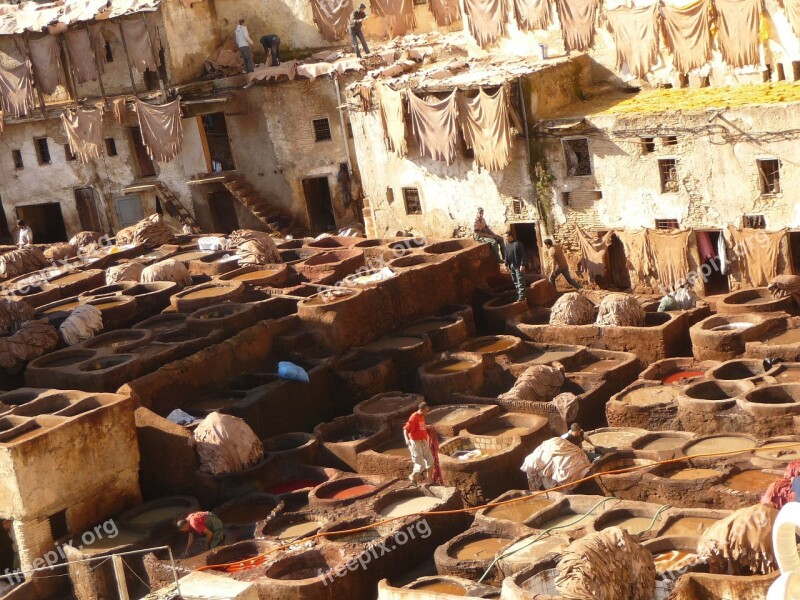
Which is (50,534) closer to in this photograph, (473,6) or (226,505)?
(226,505)

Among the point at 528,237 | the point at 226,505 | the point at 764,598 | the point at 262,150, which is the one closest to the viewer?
the point at 764,598

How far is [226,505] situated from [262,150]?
19.7 m

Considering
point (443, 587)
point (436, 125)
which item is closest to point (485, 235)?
point (436, 125)

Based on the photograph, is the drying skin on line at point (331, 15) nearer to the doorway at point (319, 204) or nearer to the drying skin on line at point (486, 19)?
the doorway at point (319, 204)

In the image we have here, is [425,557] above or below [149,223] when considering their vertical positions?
below

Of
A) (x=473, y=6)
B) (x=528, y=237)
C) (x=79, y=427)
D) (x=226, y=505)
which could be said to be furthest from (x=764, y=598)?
(x=473, y=6)

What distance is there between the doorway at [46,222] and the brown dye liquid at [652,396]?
24.8 m

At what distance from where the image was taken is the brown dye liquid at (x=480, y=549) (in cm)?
1752

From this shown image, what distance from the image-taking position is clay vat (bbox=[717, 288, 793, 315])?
81.6 ft

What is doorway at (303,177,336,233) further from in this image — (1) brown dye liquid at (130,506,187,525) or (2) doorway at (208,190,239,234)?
(1) brown dye liquid at (130,506,187,525)

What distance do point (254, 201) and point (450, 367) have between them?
49.8 ft

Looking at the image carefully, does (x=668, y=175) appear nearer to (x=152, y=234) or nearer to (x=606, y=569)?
(x=152, y=234)

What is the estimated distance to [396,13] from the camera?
3709 centimetres

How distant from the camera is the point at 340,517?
1920 centimetres
